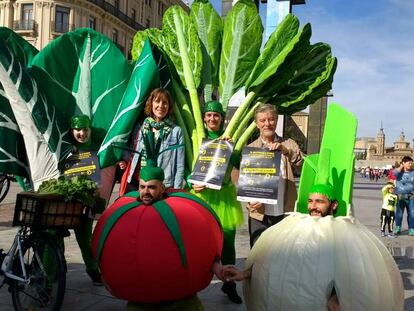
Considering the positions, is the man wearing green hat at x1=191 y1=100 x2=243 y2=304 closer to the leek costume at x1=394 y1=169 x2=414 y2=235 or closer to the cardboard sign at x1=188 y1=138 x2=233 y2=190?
the cardboard sign at x1=188 y1=138 x2=233 y2=190

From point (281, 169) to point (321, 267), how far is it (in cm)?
119

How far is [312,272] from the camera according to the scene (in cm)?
249

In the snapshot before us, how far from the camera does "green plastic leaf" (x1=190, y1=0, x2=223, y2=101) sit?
431 centimetres

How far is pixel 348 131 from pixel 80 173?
2.09 metres

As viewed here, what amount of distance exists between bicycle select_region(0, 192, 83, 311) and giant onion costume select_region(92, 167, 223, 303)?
50cm

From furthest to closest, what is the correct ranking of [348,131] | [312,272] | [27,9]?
[27,9] → [348,131] → [312,272]

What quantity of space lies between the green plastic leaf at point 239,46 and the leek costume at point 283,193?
813 millimetres

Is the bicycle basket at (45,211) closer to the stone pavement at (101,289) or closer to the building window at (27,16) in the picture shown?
the stone pavement at (101,289)

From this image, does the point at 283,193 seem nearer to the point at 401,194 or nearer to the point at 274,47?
the point at 274,47

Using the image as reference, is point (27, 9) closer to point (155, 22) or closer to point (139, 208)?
point (155, 22)

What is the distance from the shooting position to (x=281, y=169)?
3.56m

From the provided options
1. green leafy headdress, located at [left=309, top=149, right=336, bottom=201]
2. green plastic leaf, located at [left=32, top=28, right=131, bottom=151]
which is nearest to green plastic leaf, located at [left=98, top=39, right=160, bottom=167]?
green plastic leaf, located at [left=32, top=28, right=131, bottom=151]

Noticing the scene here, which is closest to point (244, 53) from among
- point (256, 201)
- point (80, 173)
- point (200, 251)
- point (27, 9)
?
point (256, 201)

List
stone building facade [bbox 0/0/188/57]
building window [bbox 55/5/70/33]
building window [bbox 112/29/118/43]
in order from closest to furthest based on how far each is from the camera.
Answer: stone building facade [bbox 0/0/188/57], building window [bbox 55/5/70/33], building window [bbox 112/29/118/43]
